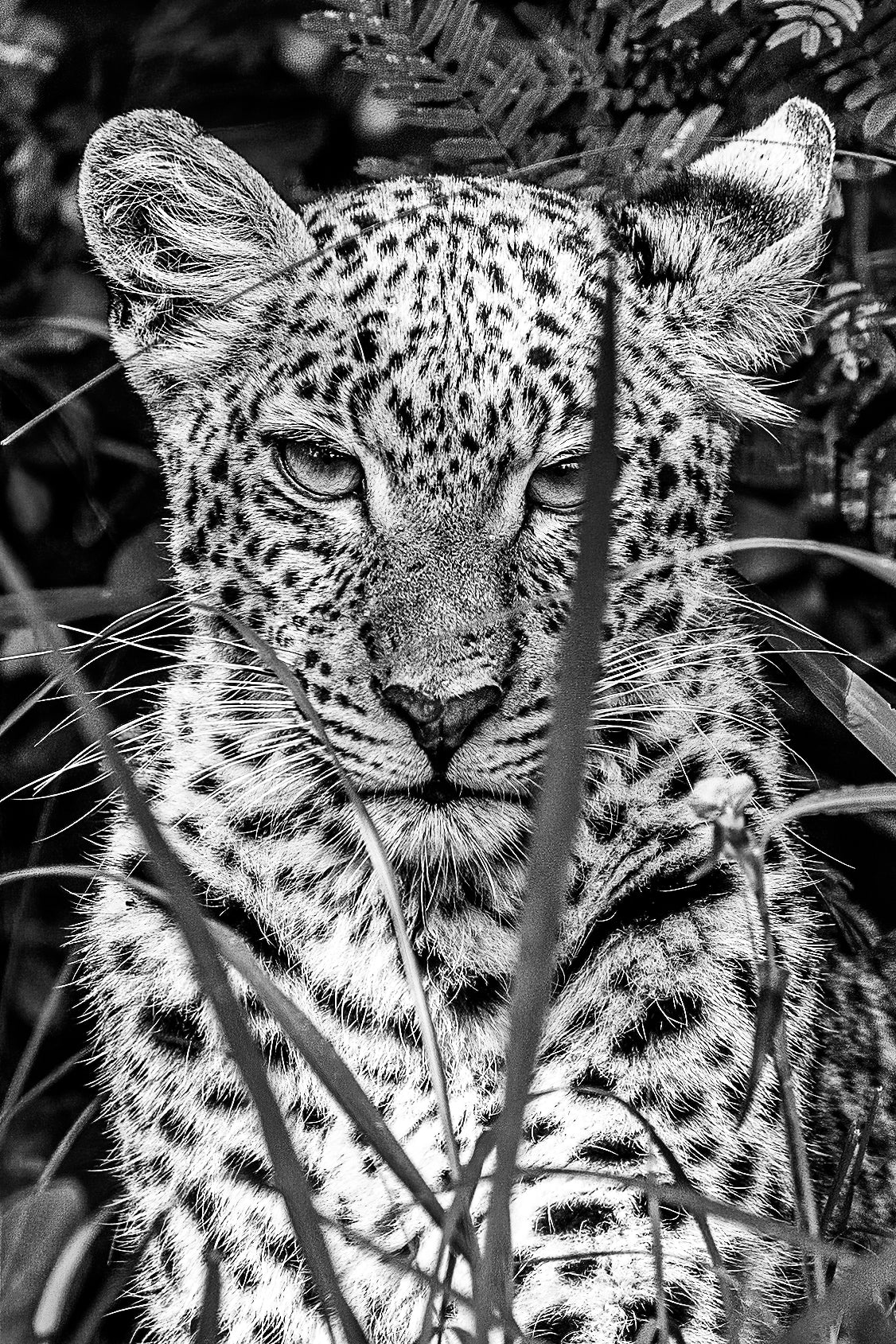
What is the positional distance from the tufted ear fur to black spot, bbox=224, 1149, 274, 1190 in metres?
1.38

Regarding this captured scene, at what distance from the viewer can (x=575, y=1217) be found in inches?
70.1

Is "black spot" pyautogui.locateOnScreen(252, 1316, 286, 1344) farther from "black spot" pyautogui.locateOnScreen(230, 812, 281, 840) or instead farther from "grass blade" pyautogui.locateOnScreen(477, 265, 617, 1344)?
"grass blade" pyautogui.locateOnScreen(477, 265, 617, 1344)

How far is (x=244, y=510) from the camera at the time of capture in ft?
6.54

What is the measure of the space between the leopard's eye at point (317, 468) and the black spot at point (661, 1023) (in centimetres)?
91

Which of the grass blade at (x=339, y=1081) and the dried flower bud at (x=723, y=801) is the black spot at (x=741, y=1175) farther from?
the dried flower bud at (x=723, y=801)

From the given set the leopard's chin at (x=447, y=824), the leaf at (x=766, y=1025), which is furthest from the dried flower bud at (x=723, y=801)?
the leopard's chin at (x=447, y=824)

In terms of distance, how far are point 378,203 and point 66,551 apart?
0.79 metres

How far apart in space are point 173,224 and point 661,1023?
58.0 inches

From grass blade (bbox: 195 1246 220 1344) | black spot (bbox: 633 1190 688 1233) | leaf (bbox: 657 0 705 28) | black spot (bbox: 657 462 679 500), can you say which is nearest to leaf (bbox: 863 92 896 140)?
leaf (bbox: 657 0 705 28)

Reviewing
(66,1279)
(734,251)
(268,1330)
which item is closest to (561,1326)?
(268,1330)

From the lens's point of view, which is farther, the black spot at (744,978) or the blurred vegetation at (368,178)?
the blurred vegetation at (368,178)

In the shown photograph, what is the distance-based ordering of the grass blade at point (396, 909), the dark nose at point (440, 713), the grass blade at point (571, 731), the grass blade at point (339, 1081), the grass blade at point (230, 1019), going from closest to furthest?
the grass blade at point (571, 731) → the grass blade at point (230, 1019) → the grass blade at point (339, 1081) → the grass blade at point (396, 909) → the dark nose at point (440, 713)

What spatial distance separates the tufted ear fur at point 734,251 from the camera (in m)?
2.02

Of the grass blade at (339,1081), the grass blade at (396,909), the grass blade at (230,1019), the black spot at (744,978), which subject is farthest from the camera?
the black spot at (744,978)
